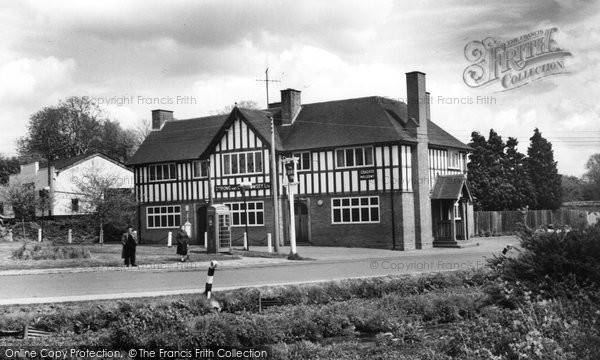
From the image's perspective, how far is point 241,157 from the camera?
4756 cm

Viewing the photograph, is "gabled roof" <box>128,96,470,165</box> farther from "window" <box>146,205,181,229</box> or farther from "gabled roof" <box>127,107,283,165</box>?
"window" <box>146,205,181,229</box>

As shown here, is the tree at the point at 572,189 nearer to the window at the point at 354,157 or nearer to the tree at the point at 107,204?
the window at the point at 354,157

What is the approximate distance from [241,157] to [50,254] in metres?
19.3

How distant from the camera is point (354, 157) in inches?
1705

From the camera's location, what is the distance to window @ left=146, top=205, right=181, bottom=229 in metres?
51.0

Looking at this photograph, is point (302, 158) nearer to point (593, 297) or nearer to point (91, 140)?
point (593, 297)

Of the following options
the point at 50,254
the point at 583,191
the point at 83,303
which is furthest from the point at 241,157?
the point at 583,191

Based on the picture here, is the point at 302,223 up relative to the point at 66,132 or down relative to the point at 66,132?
down

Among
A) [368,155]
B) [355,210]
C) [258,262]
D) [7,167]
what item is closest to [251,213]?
[355,210]

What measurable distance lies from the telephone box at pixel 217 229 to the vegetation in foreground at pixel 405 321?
21.9 metres

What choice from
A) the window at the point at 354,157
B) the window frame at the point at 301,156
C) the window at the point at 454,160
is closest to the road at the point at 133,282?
the window at the point at 354,157

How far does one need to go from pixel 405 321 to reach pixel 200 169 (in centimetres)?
3903

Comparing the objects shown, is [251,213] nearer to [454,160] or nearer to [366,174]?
[366,174]

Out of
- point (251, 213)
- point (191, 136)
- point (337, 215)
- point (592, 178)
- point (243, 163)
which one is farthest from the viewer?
point (592, 178)
